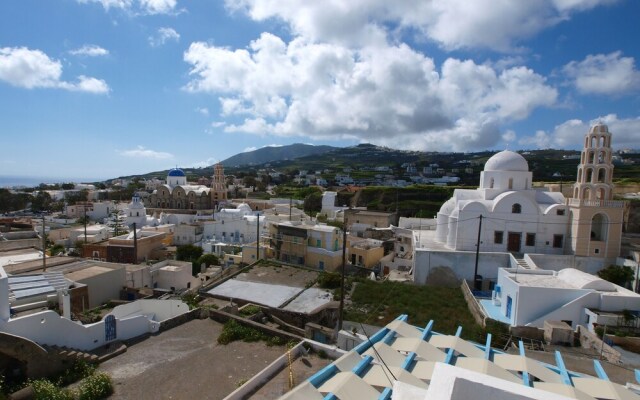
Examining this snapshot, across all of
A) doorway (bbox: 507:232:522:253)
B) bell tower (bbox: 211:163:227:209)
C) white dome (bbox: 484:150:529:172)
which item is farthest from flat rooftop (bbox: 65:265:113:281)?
bell tower (bbox: 211:163:227:209)

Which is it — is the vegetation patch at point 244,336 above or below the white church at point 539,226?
below

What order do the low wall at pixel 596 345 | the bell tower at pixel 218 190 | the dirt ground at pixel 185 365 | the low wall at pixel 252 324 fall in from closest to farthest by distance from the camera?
the dirt ground at pixel 185 365 < the low wall at pixel 252 324 < the low wall at pixel 596 345 < the bell tower at pixel 218 190

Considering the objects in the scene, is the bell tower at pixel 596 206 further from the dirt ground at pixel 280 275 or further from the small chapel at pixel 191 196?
the small chapel at pixel 191 196

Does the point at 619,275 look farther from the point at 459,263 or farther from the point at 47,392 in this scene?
the point at 47,392

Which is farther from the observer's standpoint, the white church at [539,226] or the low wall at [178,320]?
the white church at [539,226]

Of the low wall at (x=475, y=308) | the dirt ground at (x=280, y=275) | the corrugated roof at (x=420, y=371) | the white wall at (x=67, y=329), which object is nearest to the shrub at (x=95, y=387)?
the white wall at (x=67, y=329)

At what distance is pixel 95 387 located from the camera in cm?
764

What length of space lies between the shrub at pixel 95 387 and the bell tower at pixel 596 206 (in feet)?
78.7

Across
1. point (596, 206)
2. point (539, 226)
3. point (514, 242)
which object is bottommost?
point (514, 242)

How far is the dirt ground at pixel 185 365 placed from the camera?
25.8ft

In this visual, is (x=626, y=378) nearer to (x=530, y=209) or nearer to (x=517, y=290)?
(x=517, y=290)

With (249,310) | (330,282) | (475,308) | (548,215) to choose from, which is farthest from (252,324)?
(548,215)

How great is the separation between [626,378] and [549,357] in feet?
6.42

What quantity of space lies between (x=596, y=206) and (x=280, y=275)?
19014mm
